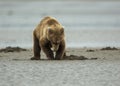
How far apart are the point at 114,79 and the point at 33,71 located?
65.3 inches

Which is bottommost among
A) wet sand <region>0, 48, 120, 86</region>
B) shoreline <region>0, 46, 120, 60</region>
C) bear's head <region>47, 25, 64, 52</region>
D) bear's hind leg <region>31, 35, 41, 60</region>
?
shoreline <region>0, 46, 120, 60</region>

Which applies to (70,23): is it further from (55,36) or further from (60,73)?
(60,73)

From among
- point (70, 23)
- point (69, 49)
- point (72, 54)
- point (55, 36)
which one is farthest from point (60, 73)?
point (70, 23)

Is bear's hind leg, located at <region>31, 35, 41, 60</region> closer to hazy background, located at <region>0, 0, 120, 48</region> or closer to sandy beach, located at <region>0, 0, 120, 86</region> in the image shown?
sandy beach, located at <region>0, 0, 120, 86</region>

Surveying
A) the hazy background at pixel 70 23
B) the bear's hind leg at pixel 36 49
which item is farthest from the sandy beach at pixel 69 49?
the bear's hind leg at pixel 36 49

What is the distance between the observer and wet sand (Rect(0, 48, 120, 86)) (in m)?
10.2

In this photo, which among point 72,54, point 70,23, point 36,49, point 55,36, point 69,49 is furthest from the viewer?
point 70,23

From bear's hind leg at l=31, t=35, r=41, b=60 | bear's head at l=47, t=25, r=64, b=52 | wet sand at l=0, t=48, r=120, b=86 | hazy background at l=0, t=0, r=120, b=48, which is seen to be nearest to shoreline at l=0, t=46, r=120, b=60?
bear's hind leg at l=31, t=35, r=41, b=60

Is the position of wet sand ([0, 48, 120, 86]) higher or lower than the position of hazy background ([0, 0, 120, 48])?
higher

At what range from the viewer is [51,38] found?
13688 mm

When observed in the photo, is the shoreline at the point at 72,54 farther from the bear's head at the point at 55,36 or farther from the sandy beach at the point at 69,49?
the bear's head at the point at 55,36

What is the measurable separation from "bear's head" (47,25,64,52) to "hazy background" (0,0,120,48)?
6.00 meters

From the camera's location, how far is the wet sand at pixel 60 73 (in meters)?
10.2

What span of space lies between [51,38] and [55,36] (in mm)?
106
